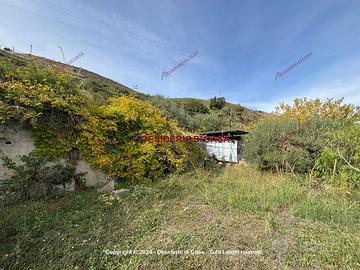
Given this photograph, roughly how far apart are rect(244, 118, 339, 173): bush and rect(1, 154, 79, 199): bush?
5.60 m

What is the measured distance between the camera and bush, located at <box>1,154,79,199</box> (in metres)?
3.62

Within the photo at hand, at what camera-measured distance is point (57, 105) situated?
14.1 feet

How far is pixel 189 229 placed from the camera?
274cm

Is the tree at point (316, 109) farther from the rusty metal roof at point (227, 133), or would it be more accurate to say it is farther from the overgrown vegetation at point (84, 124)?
the overgrown vegetation at point (84, 124)

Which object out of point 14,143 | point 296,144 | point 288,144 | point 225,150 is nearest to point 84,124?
point 14,143

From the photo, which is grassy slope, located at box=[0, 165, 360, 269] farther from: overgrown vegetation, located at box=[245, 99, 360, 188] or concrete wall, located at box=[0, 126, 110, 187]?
overgrown vegetation, located at box=[245, 99, 360, 188]

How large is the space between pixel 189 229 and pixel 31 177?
10.3ft

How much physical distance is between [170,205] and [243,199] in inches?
53.5

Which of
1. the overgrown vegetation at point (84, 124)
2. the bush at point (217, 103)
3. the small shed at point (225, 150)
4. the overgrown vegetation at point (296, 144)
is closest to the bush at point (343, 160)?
the overgrown vegetation at point (296, 144)

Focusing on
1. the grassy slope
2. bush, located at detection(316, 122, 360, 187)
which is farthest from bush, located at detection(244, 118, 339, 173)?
the grassy slope

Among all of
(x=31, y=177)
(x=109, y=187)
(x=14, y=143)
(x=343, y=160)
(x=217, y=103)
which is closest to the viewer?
(x=31, y=177)

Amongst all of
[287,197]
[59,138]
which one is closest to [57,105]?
[59,138]

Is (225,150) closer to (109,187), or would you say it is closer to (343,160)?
(343,160)

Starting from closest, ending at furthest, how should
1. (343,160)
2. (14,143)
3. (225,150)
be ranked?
(14,143) → (343,160) → (225,150)
